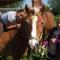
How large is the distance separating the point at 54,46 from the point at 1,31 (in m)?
1.20

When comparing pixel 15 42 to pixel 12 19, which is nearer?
pixel 12 19

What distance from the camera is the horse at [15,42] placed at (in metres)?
5.41

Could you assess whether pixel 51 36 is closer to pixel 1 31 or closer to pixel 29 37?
pixel 29 37

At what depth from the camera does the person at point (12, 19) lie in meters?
5.11

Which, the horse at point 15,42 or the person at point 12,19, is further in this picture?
the horse at point 15,42

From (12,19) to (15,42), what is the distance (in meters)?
0.65

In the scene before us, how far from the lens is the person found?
→ 16.8 feet

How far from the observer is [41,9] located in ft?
16.8

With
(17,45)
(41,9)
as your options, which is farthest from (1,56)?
(41,9)

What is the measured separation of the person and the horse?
150 mm

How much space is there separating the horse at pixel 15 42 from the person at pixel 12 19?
15 cm

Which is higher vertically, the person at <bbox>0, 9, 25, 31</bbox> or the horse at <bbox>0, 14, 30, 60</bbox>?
the person at <bbox>0, 9, 25, 31</bbox>

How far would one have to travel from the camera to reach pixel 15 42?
18.3 ft

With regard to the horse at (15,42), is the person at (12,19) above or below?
above
